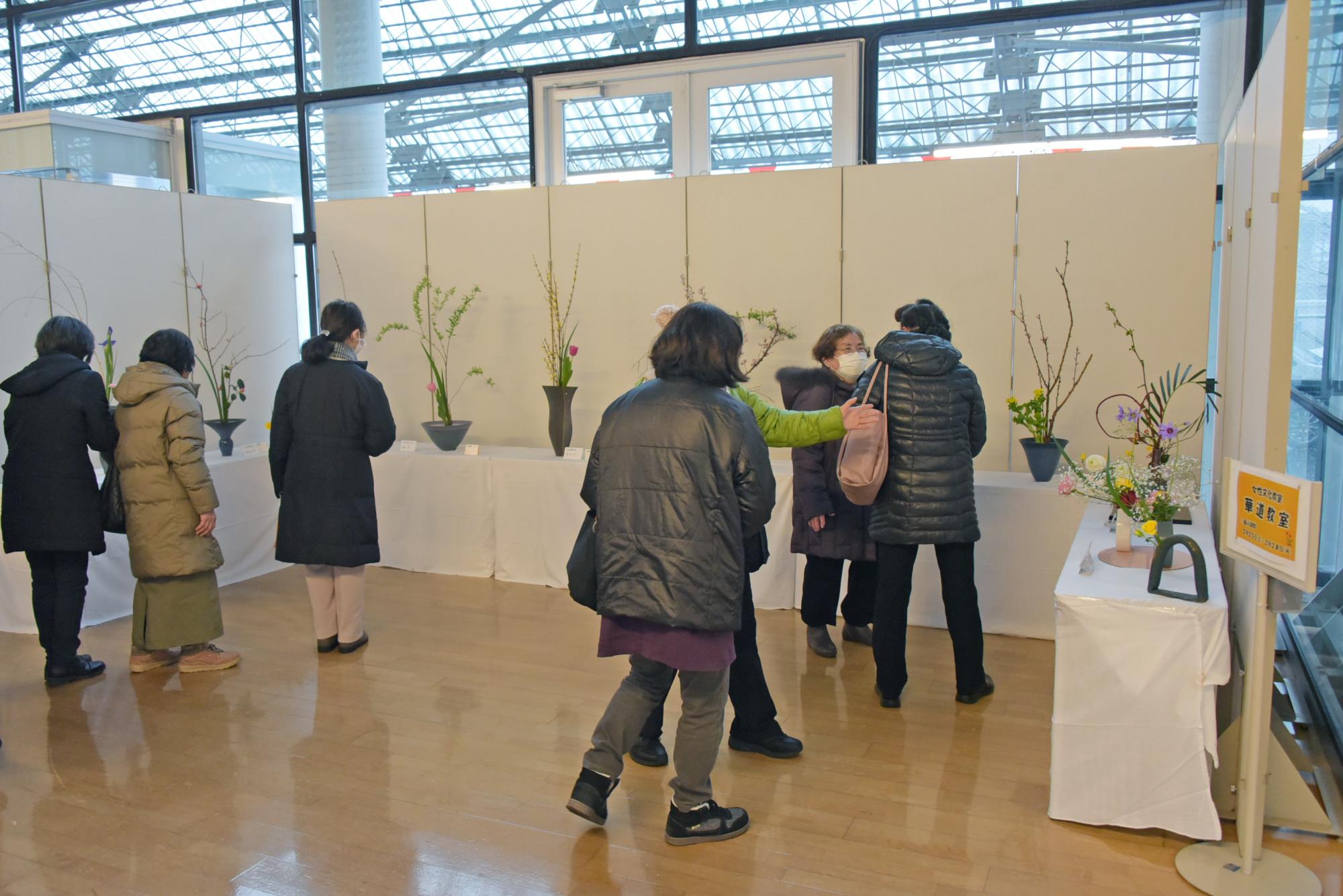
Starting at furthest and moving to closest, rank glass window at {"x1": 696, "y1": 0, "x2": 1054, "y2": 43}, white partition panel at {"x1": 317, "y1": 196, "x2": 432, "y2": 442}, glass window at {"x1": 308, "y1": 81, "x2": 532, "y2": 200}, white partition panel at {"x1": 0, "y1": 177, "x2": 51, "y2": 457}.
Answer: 1. glass window at {"x1": 308, "y1": 81, "x2": 532, "y2": 200}
2. white partition panel at {"x1": 317, "y1": 196, "x2": 432, "y2": 442}
3. glass window at {"x1": 696, "y1": 0, "x2": 1054, "y2": 43}
4. white partition panel at {"x1": 0, "y1": 177, "x2": 51, "y2": 457}

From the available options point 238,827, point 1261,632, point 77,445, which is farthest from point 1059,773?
point 77,445

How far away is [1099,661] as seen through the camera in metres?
2.74

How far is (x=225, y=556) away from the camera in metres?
5.66

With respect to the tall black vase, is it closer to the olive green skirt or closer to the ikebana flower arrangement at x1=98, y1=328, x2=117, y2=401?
the olive green skirt

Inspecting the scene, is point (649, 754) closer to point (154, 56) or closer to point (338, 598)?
point (338, 598)

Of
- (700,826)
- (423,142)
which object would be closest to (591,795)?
(700,826)

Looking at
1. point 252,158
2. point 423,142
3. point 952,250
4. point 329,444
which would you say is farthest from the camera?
point 252,158

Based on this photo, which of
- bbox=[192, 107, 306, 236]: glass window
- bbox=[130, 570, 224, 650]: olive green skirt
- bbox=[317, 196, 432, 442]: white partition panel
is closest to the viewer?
bbox=[130, 570, 224, 650]: olive green skirt

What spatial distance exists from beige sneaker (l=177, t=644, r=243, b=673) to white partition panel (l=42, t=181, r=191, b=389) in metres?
2.39

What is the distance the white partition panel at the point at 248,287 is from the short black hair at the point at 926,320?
4188 mm

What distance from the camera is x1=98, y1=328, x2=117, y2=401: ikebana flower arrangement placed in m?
5.28

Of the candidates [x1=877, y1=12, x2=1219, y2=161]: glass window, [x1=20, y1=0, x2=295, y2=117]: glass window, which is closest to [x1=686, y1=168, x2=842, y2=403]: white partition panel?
[x1=877, y1=12, x2=1219, y2=161]: glass window

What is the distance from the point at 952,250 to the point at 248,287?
4.30 metres

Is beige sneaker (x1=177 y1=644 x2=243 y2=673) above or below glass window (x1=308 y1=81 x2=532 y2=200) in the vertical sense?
below
